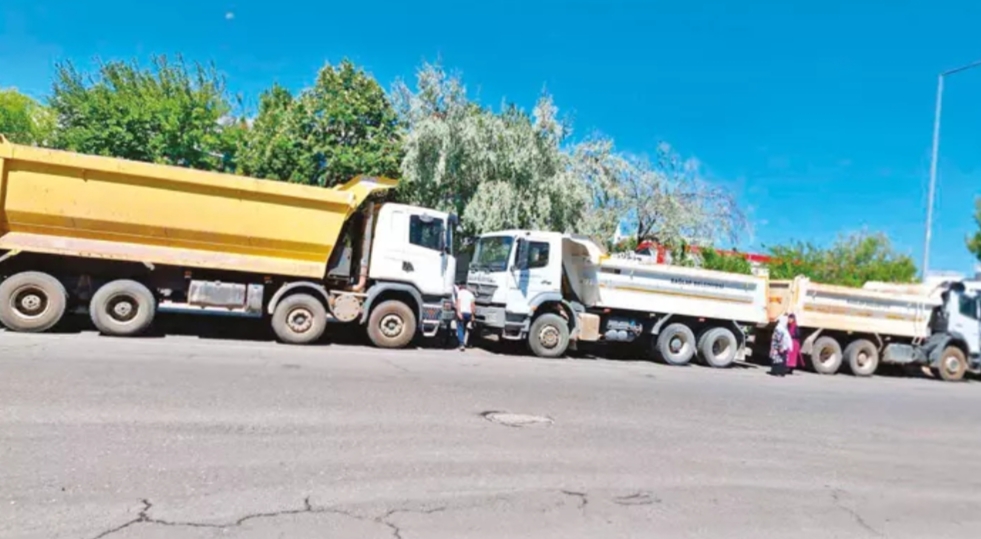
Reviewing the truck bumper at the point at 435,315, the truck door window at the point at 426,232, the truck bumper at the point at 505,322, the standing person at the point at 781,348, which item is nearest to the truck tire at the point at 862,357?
the standing person at the point at 781,348

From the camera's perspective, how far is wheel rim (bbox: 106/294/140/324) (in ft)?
35.7

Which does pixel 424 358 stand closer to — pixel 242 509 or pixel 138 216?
pixel 138 216

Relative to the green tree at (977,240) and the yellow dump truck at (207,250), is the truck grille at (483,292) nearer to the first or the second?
the yellow dump truck at (207,250)

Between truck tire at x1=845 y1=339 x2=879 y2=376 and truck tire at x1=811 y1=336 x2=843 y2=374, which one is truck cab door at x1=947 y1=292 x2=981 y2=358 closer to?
truck tire at x1=845 y1=339 x2=879 y2=376

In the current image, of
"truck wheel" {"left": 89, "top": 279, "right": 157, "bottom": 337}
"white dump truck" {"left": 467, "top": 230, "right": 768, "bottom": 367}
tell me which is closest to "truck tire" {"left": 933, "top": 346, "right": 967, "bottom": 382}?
"white dump truck" {"left": 467, "top": 230, "right": 768, "bottom": 367}

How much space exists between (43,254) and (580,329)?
410 inches

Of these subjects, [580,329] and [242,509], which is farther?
[580,329]

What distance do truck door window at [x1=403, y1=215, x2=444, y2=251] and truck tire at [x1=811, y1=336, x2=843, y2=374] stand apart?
1012 centimetres

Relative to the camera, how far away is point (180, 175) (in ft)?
36.0

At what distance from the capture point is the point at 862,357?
53.8 feet

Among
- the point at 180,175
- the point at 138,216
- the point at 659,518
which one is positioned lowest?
the point at 659,518

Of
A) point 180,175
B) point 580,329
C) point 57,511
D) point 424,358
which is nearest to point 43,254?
point 180,175

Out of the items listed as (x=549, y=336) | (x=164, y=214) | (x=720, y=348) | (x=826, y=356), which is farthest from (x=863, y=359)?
(x=164, y=214)

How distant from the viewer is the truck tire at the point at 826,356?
15828mm
